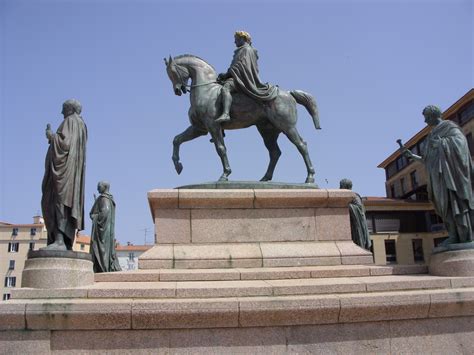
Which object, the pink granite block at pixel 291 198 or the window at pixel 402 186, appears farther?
the window at pixel 402 186

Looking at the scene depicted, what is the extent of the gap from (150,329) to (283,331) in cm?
177

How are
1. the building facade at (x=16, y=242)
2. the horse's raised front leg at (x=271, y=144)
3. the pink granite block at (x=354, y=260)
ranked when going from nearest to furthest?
the pink granite block at (x=354, y=260) → the horse's raised front leg at (x=271, y=144) → the building facade at (x=16, y=242)

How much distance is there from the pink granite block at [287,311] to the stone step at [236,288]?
11.1 inches

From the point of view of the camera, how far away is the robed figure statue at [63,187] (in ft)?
23.5

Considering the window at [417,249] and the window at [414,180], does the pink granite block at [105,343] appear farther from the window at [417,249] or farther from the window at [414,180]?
the window at [414,180]

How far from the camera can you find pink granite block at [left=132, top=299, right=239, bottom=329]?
6.01 m

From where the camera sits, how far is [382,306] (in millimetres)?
6348

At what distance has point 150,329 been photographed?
20.0ft

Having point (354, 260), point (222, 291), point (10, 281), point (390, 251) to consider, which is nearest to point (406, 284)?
point (354, 260)

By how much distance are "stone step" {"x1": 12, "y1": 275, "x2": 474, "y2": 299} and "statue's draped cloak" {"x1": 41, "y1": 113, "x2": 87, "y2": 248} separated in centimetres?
105

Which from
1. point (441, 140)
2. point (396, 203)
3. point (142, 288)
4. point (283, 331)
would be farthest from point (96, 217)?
point (396, 203)

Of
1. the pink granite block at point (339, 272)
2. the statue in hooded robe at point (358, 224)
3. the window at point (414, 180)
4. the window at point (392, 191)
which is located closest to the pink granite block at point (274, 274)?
the pink granite block at point (339, 272)

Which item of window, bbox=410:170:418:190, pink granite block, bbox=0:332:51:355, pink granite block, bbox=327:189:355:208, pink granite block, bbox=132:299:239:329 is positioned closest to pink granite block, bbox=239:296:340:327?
pink granite block, bbox=132:299:239:329

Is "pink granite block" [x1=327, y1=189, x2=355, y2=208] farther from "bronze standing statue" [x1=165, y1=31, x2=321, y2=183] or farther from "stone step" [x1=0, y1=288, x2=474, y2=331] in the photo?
"stone step" [x1=0, y1=288, x2=474, y2=331]
